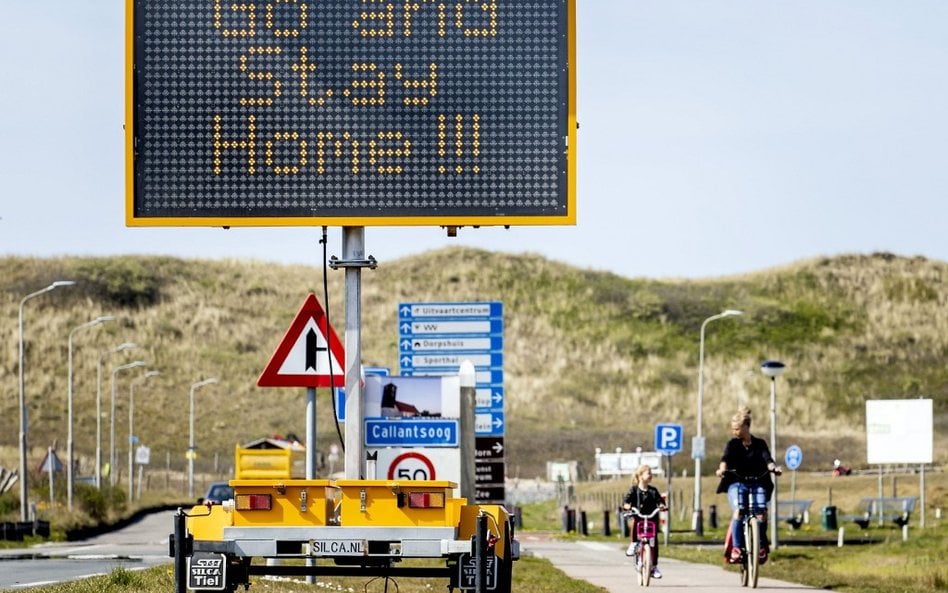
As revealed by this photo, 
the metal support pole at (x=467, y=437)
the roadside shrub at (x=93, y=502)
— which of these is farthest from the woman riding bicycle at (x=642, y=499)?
the roadside shrub at (x=93, y=502)

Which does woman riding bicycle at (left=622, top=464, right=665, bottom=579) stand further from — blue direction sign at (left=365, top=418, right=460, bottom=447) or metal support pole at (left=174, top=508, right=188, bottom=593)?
metal support pole at (left=174, top=508, right=188, bottom=593)

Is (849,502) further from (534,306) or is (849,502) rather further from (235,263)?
(235,263)

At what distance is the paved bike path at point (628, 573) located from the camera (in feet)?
73.7

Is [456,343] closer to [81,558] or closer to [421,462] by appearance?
[81,558]

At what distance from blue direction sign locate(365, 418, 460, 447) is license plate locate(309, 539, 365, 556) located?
8034 millimetres

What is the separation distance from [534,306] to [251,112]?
13236cm

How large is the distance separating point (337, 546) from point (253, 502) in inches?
23.7

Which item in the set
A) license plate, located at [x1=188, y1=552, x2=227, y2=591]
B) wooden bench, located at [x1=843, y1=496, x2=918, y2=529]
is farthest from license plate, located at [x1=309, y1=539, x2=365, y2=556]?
wooden bench, located at [x1=843, y1=496, x2=918, y2=529]

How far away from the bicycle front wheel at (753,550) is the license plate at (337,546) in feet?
28.8

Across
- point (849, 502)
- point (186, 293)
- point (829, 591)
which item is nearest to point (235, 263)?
point (186, 293)

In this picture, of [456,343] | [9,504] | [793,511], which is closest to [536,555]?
[456,343]

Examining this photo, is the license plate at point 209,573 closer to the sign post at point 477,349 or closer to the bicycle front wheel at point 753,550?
the bicycle front wheel at point 753,550

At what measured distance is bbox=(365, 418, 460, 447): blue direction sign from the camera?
69.0ft

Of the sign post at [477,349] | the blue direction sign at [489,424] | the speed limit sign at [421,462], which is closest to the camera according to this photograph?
the speed limit sign at [421,462]
